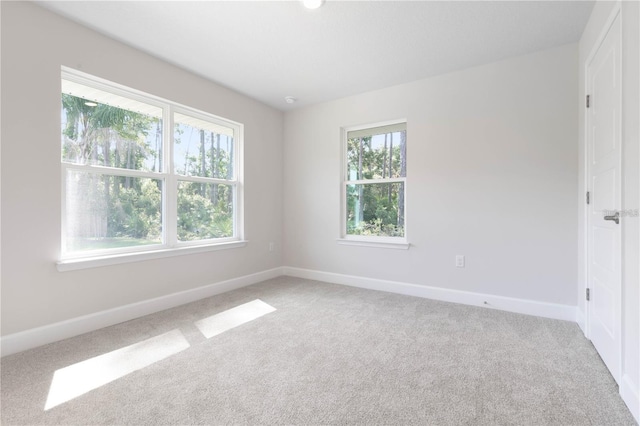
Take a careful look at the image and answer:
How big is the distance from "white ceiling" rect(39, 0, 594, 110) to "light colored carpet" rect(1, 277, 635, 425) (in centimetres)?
256

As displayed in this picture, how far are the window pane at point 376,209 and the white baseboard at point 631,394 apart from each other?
2.27m

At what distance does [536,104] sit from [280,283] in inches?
141

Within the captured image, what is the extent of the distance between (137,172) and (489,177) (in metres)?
3.57

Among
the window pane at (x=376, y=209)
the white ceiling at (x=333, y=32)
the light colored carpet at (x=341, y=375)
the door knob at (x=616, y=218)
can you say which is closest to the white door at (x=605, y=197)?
the door knob at (x=616, y=218)

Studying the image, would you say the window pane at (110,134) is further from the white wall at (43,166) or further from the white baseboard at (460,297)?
the white baseboard at (460,297)

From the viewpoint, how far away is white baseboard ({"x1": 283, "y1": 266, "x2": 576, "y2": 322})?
108 inches

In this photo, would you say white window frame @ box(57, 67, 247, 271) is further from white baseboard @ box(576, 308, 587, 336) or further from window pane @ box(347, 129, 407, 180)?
white baseboard @ box(576, 308, 587, 336)

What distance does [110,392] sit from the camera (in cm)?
162

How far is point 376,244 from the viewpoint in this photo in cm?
375

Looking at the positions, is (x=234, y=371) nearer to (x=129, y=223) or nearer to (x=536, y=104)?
(x=129, y=223)

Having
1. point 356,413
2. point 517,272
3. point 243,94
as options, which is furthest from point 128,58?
point 517,272

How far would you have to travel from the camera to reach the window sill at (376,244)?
355 centimetres

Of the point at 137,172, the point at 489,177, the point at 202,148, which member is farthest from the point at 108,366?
the point at 489,177

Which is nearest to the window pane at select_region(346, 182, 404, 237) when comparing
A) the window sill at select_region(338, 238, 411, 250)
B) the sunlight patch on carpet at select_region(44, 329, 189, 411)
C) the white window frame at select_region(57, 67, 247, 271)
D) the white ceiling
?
the window sill at select_region(338, 238, 411, 250)
